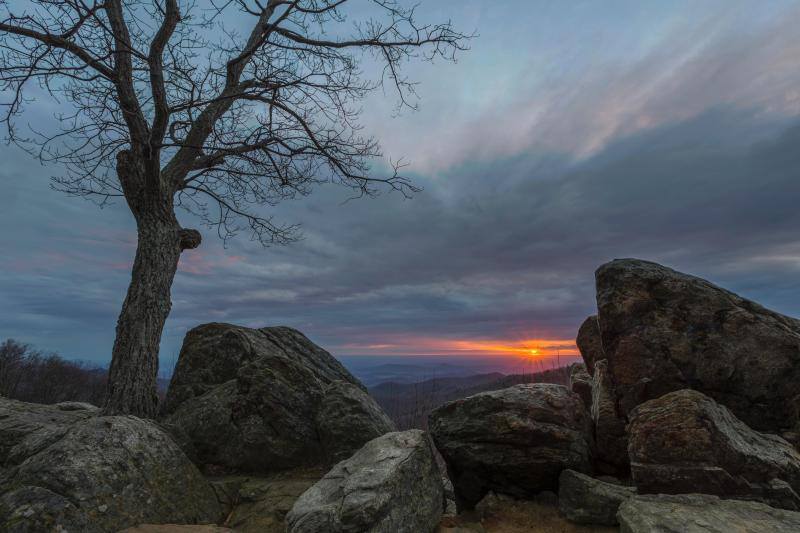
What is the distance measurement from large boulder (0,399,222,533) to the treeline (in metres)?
83.2

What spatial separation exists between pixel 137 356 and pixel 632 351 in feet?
38.8

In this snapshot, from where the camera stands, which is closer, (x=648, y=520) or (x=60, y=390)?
(x=648, y=520)

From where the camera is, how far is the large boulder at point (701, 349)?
7.89 metres

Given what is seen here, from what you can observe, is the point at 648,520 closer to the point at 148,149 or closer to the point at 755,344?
the point at 755,344

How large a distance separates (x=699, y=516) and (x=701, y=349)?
364 centimetres

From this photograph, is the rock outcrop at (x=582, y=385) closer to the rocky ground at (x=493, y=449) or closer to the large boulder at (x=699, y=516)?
the rocky ground at (x=493, y=449)

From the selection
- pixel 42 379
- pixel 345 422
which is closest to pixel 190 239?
pixel 345 422

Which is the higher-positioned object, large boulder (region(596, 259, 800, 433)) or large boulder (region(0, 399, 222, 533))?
large boulder (region(596, 259, 800, 433))

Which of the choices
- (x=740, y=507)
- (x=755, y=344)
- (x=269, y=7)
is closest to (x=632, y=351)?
(x=755, y=344)

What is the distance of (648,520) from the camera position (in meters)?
5.35

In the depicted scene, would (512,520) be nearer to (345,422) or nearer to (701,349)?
(345,422)

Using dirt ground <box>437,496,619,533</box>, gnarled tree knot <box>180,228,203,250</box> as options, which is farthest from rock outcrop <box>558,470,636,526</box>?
gnarled tree knot <box>180,228,203,250</box>

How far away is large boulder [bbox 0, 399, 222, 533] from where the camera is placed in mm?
5605

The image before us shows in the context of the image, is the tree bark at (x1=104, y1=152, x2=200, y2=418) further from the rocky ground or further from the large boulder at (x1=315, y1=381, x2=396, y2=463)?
the large boulder at (x1=315, y1=381, x2=396, y2=463)
